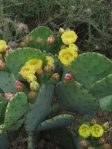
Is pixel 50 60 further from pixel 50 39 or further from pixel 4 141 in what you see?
pixel 4 141

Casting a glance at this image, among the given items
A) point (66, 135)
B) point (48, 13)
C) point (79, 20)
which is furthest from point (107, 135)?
point (48, 13)

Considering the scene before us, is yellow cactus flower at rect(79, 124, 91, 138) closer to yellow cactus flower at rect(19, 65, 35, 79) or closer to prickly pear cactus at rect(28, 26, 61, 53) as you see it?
yellow cactus flower at rect(19, 65, 35, 79)

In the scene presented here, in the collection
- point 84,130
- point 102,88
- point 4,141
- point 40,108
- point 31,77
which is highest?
point 31,77

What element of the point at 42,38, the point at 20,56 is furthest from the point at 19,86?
the point at 42,38

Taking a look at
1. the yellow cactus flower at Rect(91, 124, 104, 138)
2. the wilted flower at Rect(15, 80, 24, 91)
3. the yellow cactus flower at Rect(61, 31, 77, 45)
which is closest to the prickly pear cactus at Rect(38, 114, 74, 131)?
the yellow cactus flower at Rect(91, 124, 104, 138)

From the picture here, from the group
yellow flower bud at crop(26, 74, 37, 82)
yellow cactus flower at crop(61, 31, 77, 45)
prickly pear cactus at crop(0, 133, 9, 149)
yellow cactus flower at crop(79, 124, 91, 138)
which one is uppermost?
yellow cactus flower at crop(61, 31, 77, 45)

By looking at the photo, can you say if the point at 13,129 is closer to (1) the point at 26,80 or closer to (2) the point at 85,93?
(1) the point at 26,80

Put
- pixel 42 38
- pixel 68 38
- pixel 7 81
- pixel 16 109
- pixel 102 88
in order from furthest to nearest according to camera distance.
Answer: pixel 42 38 → pixel 68 38 → pixel 7 81 → pixel 102 88 → pixel 16 109
